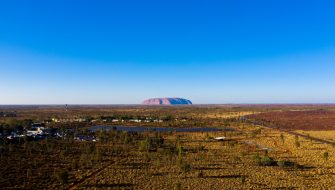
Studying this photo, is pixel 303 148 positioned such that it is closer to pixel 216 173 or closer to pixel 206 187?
pixel 216 173

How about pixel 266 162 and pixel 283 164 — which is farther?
pixel 266 162

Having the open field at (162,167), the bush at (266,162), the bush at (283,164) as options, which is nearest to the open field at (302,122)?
the open field at (162,167)

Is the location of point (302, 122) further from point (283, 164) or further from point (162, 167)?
point (162, 167)

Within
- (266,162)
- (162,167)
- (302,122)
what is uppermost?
(302,122)

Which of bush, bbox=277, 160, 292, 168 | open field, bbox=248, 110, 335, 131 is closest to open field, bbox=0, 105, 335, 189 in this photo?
bush, bbox=277, 160, 292, 168

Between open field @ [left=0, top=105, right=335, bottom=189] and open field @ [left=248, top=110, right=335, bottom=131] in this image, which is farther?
open field @ [left=248, top=110, right=335, bottom=131]

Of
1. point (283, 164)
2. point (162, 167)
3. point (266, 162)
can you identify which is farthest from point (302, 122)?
point (162, 167)

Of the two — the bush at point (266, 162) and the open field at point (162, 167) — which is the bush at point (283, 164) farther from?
the bush at point (266, 162)

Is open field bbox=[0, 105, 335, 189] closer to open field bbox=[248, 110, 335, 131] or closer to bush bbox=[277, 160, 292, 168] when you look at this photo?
bush bbox=[277, 160, 292, 168]

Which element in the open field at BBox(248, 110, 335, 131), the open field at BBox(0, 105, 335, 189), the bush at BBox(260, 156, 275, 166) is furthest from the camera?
the open field at BBox(248, 110, 335, 131)

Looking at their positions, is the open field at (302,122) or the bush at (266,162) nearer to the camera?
the bush at (266,162)

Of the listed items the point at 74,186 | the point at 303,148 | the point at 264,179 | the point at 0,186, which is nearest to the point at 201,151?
the point at 264,179
